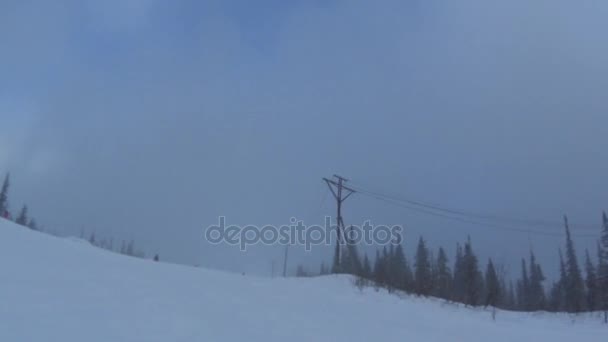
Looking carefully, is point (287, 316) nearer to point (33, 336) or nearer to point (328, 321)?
point (328, 321)

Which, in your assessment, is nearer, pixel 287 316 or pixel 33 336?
pixel 33 336

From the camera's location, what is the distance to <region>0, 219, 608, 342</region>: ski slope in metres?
4.77

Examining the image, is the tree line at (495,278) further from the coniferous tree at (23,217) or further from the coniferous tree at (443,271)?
the coniferous tree at (23,217)

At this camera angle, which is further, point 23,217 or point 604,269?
point 23,217

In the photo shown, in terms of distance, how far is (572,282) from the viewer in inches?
1991

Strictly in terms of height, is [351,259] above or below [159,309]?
above

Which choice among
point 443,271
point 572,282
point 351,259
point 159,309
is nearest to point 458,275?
point 443,271

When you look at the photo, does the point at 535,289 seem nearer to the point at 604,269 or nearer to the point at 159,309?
the point at 604,269

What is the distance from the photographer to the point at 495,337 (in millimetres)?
8133

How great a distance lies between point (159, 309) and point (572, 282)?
56482mm

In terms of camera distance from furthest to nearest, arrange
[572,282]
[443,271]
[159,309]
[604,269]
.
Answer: [443,271] → [572,282] → [604,269] → [159,309]

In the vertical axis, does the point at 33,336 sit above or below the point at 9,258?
below

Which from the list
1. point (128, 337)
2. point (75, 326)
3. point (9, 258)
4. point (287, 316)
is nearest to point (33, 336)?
point (75, 326)

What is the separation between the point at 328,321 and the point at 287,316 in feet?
2.41
